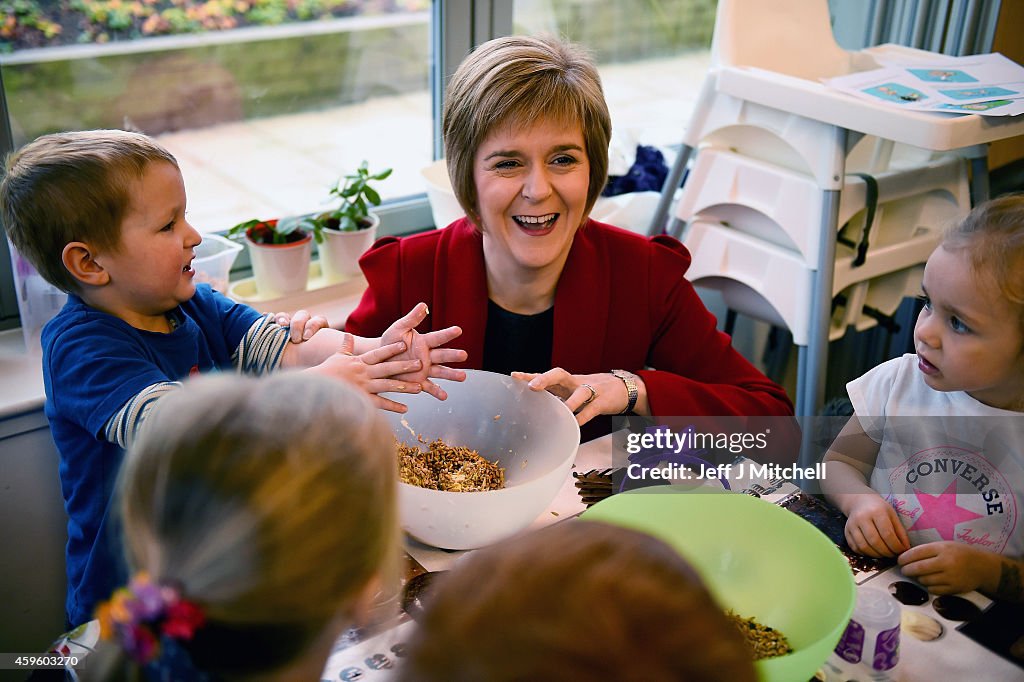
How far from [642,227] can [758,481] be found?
3.99 ft

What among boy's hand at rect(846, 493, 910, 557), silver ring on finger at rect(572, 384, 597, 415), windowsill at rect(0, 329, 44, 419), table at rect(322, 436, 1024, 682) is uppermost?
silver ring on finger at rect(572, 384, 597, 415)

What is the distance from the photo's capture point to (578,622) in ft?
1.83

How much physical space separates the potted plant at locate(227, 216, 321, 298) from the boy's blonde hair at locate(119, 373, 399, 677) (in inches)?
52.8

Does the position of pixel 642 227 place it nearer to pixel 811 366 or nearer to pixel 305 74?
pixel 811 366

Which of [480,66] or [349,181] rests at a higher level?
[480,66]

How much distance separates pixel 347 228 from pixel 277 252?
0.20 metres

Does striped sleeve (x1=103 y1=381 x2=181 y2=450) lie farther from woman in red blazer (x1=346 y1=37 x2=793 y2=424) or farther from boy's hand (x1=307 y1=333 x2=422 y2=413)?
woman in red blazer (x1=346 y1=37 x2=793 y2=424)

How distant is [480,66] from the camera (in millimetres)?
1541

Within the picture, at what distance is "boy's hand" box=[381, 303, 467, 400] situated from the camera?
134 cm

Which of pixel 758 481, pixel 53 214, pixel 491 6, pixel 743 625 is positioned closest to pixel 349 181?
pixel 491 6

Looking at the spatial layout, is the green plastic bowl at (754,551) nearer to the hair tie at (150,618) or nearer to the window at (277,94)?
the hair tie at (150,618)

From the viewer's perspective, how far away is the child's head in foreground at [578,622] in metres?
0.55

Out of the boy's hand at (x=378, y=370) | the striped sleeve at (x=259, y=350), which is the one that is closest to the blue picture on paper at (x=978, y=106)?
the boy's hand at (x=378, y=370)

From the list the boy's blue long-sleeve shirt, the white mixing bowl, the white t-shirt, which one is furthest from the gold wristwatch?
the boy's blue long-sleeve shirt
